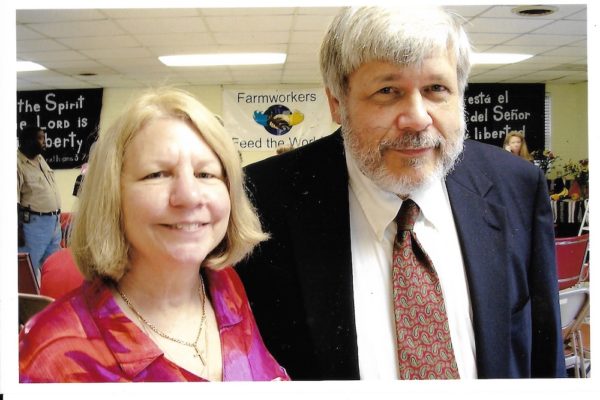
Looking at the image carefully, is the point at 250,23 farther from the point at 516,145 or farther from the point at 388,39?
the point at 516,145

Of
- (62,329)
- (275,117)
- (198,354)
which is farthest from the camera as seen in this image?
(275,117)

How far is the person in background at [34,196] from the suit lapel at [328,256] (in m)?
0.53

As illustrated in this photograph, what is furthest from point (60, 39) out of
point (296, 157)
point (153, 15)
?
point (296, 157)

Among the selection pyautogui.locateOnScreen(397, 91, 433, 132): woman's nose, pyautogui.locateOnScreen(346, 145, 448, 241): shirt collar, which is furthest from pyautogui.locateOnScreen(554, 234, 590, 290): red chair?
pyautogui.locateOnScreen(397, 91, 433, 132): woman's nose

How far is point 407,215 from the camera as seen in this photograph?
42.6 inches

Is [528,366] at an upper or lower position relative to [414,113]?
lower

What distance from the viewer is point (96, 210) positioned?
3.23ft

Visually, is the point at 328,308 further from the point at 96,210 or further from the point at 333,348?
the point at 96,210

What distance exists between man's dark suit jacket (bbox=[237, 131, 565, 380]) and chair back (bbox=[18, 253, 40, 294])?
0.45 metres

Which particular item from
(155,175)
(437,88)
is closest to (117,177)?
(155,175)

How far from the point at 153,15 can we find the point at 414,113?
608 millimetres

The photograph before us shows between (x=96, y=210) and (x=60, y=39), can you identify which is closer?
(x=96, y=210)

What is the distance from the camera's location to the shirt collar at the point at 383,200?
1.08 meters

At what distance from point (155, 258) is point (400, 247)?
489mm
